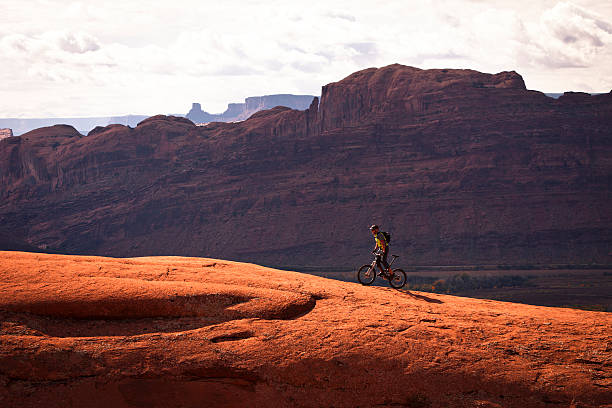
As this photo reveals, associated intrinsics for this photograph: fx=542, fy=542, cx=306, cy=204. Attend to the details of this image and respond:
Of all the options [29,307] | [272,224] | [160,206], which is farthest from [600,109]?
[29,307]

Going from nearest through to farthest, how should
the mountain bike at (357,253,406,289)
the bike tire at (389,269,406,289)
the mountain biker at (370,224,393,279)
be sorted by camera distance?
1. the mountain biker at (370,224,393,279)
2. the mountain bike at (357,253,406,289)
3. the bike tire at (389,269,406,289)

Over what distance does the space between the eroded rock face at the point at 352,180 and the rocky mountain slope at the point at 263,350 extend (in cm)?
6982

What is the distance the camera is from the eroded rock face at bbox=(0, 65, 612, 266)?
281ft

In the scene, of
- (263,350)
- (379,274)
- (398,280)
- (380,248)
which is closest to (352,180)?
(398,280)

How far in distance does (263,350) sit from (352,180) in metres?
83.3

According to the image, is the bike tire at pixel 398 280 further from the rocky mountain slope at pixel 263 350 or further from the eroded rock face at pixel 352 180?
the eroded rock face at pixel 352 180

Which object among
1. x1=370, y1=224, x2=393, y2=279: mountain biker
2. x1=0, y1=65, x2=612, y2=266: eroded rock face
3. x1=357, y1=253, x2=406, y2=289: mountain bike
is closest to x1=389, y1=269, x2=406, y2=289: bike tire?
x1=357, y1=253, x2=406, y2=289: mountain bike

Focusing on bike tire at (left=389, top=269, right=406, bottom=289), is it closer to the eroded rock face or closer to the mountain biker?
the mountain biker

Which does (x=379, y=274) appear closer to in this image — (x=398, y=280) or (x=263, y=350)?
(x=398, y=280)

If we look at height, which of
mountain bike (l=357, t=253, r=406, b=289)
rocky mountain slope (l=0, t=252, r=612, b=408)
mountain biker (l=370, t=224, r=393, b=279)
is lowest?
rocky mountain slope (l=0, t=252, r=612, b=408)

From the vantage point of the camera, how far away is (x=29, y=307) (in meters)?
12.2

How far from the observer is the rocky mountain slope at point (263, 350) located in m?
11.0

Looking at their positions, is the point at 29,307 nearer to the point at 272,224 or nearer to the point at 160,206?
the point at 272,224

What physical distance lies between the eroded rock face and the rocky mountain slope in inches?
2749
